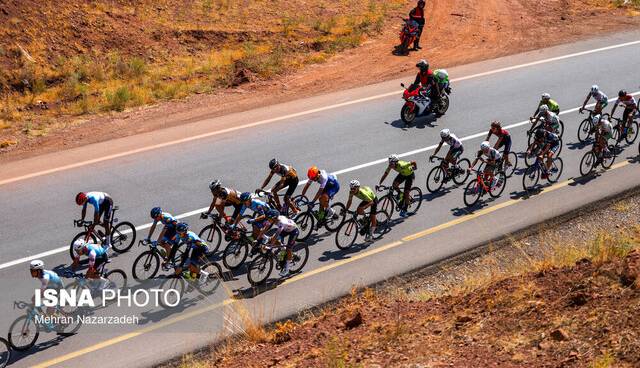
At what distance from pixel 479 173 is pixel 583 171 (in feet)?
13.0

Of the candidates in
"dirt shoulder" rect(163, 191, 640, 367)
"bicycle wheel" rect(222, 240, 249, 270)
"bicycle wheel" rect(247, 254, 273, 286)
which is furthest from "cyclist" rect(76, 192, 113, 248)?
"dirt shoulder" rect(163, 191, 640, 367)

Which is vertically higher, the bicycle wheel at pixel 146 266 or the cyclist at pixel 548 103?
the cyclist at pixel 548 103

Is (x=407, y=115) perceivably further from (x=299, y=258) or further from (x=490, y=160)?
(x=299, y=258)

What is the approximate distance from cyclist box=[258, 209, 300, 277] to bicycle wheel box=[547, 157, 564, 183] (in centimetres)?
870

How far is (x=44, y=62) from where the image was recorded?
27.3 metres

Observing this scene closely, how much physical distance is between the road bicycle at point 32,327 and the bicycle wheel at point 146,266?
6.62 feet

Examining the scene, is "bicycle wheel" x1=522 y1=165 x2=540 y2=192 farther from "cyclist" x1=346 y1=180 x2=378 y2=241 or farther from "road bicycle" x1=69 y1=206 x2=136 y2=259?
"road bicycle" x1=69 y1=206 x2=136 y2=259

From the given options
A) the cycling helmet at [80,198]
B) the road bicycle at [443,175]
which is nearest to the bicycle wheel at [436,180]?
the road bicycle at [443,175]

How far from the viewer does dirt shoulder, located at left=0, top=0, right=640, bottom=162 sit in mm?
23406

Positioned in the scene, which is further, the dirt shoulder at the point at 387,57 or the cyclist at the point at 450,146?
the dirt shoulder at the point at 387,57

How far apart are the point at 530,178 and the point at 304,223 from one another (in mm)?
6871

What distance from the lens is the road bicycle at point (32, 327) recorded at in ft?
45.2

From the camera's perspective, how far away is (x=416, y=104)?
24156 mm

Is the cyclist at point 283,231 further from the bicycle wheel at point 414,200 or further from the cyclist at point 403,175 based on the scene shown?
the bicycle wheel at point 414,200
